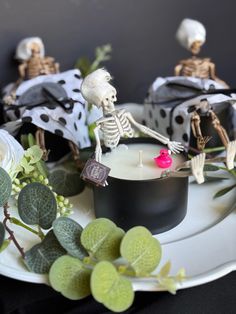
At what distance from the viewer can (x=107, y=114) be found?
565 mm

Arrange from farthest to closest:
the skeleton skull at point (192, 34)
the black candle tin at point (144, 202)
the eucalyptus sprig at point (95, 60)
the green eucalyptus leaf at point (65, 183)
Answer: the eucalyptus sprig at point (95, 60) → the skeleton skull at point (192, 34) → the green eucalyptus leaf at point (65, 183) → the black candle tin at point (144, 202)

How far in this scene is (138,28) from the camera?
92cm

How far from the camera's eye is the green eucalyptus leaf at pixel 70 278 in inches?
17.8

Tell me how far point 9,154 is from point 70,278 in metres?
0.17

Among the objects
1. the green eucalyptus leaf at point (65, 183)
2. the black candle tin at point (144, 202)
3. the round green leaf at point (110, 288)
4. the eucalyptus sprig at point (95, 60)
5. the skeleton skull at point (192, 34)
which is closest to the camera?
the round green leaf at point (110, 288)

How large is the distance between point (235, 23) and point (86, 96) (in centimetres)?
51

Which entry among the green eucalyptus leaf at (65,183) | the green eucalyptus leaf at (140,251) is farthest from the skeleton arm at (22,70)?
the green eucalyptus leaf at (140,251)

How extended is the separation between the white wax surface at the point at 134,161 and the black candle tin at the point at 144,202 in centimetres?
2

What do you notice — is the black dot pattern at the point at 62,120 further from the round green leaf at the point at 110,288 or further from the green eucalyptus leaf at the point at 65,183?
the round green leaf at the point at 110,288

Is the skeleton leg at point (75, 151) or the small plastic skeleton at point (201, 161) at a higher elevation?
the small plastic skeleton at point (201, 161)

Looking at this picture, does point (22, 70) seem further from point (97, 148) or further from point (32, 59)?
point (97, 148)

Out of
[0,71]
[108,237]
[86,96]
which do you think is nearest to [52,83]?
[0,71]

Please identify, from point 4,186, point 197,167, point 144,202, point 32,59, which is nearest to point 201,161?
point 197,167

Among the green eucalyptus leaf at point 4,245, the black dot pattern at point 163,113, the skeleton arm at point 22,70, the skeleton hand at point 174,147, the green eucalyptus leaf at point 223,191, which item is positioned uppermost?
the skeleton arm at point 22,70
